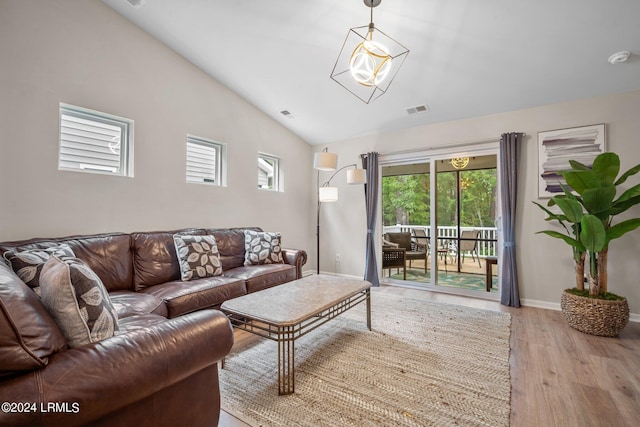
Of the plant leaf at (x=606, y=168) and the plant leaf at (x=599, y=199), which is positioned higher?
the plant leaf at (x=606, y=168)

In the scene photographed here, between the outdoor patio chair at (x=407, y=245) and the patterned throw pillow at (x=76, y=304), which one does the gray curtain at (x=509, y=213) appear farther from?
the patterned throw pillow at (x=76, y=304)

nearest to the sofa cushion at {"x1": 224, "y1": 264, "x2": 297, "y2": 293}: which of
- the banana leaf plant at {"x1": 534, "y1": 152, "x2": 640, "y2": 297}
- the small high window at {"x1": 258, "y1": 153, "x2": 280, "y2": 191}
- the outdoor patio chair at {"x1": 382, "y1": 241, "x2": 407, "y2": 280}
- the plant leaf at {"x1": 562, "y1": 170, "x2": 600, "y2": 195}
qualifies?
the small high window at {"x1": 258, "y1": 153, "x2": 280, "y2": 191}

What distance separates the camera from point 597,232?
2605 mm

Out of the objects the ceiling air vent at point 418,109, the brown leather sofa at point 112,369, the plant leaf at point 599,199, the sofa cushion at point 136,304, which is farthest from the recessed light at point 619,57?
the sofa cushion at point 136,304

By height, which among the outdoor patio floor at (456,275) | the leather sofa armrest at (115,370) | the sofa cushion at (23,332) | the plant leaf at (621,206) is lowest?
the outdoor patio floor at (456,275)

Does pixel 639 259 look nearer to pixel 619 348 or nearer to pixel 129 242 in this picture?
pixel 619 348

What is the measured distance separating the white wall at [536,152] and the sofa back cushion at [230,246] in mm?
2627

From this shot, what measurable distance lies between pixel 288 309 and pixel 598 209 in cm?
306

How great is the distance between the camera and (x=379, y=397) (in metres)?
1.77

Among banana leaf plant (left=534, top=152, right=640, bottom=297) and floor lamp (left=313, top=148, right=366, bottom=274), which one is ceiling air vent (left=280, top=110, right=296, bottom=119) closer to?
floor lamp (left=313, top=148, right=366, bottom=274)

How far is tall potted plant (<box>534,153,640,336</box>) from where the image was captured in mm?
2633

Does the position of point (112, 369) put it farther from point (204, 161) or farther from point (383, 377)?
point (204, 161)

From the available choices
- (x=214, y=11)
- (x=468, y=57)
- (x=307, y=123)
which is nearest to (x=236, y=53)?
(x=214, y=11)

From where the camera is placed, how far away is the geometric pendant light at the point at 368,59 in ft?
6.79
